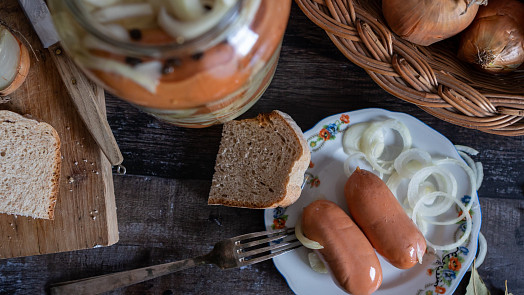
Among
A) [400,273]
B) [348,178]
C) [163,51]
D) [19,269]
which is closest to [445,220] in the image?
[400,273]

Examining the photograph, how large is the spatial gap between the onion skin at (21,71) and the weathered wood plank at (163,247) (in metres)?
0.42

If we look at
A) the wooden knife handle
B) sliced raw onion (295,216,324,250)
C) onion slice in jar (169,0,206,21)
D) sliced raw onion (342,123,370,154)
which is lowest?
sliced raw onion (295,216,324,250)

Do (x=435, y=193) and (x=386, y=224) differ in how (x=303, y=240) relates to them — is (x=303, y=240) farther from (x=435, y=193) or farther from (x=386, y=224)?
(x=435, y=193)

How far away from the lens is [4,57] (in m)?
1.26

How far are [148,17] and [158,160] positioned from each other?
0.85 meters

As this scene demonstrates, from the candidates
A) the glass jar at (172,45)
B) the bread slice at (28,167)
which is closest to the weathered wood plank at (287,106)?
the bread slice at (28,167)

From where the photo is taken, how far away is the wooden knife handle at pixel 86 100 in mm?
1322

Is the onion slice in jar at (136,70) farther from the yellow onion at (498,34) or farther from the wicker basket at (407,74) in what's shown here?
the yellow onion at (498,34)

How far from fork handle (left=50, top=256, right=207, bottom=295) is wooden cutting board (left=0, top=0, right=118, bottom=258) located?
0.11m

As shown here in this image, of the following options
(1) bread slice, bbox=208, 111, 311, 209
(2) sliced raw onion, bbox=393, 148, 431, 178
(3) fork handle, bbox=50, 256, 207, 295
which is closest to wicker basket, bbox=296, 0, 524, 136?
(2) sliced raw onion, bbox=393, 148, 431, 178

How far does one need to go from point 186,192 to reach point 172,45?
85cm

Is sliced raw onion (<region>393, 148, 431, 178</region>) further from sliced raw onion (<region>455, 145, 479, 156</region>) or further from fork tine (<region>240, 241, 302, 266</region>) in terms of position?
fork tine (<region>240, 241, 302, 266</region>)

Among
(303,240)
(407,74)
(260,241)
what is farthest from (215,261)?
(407,74)

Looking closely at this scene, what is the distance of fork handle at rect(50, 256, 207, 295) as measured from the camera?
54.7 inches
